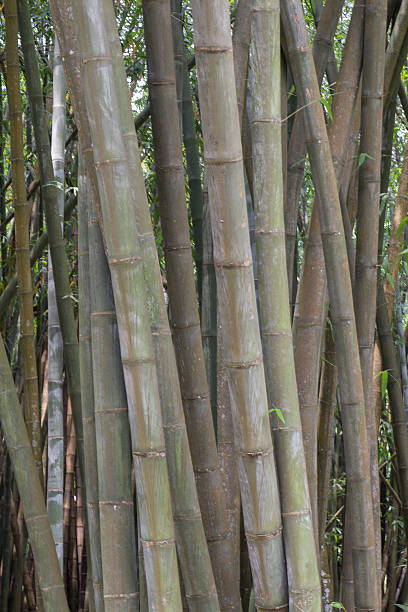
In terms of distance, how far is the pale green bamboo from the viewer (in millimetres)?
1341

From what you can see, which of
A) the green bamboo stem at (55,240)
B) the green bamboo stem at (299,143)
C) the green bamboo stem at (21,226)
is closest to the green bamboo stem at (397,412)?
the green bamboo stem at (299,143)

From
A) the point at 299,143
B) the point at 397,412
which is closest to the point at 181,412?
the point at 299,143

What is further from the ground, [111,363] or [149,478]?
[111,363]

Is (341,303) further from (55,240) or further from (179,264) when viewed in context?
(55,240)

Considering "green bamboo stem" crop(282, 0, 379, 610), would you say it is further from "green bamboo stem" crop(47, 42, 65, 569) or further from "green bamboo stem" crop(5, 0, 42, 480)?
"green bamboo stem" crop(47, 42, 65, 569)

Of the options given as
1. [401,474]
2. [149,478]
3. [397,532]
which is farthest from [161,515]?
[397,532]

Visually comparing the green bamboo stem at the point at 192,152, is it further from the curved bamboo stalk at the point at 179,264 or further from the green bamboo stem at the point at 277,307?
the green bamboo stem at the point at 277,307

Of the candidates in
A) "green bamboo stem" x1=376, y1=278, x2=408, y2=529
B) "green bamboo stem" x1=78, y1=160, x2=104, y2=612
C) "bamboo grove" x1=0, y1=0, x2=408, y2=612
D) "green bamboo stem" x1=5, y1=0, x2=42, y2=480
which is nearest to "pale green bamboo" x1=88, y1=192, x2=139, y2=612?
"bamboo grove" x1=0, y1=0, x2=408, y2=612

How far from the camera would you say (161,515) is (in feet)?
4.22

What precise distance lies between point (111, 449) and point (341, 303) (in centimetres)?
61

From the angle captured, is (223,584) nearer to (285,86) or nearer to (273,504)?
(273,504)

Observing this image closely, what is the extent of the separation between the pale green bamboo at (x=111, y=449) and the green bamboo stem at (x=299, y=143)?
62 centimetres

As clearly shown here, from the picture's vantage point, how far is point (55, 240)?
2.17 meters

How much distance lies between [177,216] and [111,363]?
0.39 m
